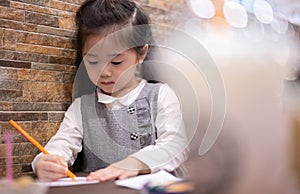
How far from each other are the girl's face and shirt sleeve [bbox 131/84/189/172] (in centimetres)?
10

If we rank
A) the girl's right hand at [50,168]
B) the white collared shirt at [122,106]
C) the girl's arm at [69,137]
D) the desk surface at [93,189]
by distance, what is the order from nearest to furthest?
1. the desk surface at [93,189]
2. the girl's right hand at [50,168]
3. the white collared shirt at [122,106]
4. the girl's arm at [69,137]

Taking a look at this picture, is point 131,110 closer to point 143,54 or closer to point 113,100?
point 113,100

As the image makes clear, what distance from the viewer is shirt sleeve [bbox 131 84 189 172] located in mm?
780

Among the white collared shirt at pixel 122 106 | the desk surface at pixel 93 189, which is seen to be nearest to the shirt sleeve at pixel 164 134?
the white collared shirt at pixel 122 106

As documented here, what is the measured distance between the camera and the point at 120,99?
1056 mm

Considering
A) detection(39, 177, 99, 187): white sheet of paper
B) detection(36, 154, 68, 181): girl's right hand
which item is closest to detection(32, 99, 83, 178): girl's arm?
detection(36, 154, 68, 181): girl's right hand

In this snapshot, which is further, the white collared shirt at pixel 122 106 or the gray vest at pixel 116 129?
the gray vest at pixel 116 129

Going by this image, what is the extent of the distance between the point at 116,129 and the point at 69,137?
118mm

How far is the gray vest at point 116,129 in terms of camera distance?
3.32ft

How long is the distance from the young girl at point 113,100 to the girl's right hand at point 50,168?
0.13 metres

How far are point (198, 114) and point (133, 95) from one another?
77 cm

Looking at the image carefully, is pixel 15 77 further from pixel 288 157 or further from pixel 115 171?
pixel 288 157

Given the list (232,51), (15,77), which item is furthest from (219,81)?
(15,77)

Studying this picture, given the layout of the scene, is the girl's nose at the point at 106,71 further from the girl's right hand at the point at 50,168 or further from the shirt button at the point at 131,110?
the girl's right hand at the point at 50,168
